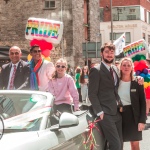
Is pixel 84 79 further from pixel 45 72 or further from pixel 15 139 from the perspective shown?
pixel 15 139

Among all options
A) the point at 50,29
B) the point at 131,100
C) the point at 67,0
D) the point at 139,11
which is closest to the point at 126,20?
the point at 139,11

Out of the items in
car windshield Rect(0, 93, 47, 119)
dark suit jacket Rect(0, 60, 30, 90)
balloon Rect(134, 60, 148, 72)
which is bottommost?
car windshield Rect(0, 93, 47, 119)

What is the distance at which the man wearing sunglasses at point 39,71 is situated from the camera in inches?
312

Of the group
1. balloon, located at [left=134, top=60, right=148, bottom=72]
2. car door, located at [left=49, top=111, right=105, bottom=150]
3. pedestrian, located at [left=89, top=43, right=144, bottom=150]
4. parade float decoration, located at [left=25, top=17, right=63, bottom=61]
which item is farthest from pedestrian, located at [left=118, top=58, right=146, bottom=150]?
balloon, located at [left=134, top=60, right=148, bottom=72]

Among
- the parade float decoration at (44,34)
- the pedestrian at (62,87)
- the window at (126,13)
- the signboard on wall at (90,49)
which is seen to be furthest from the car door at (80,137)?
the window at (126,13)

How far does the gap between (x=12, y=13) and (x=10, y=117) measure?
2976cm

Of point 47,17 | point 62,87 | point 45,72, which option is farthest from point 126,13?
point 62,87

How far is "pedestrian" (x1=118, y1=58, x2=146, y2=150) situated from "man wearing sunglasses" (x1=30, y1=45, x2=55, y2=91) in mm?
1631

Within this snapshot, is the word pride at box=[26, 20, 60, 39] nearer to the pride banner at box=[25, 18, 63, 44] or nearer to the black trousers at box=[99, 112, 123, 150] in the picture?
the pride banner at box=[25, 18, 63, 44]

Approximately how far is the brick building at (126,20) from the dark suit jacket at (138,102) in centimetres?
4283

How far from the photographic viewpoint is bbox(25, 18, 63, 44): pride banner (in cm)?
1044

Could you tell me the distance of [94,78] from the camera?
6328 millimetres

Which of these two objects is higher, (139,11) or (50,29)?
→ (139,11)

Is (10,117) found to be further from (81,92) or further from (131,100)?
(81,92)
